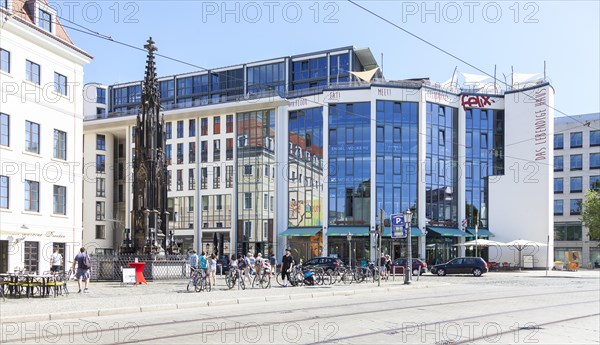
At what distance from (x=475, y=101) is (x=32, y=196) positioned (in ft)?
139

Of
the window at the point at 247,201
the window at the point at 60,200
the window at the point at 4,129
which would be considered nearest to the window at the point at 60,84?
the window at the point at 4,129

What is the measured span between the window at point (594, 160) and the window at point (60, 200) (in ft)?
218

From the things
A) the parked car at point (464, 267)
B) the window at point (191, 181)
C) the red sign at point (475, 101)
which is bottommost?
the parked car at point (464, 267)

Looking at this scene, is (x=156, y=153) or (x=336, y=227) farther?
(x=336, y=227)

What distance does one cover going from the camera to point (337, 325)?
13.3m

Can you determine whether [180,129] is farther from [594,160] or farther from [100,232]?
[594,160]

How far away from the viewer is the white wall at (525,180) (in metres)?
58.3

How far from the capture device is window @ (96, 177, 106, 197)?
7075cm

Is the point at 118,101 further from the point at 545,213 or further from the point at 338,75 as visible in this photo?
the point at 545,213

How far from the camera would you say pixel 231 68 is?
241 ft

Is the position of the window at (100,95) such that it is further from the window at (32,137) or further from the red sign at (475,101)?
the window at (32,137)

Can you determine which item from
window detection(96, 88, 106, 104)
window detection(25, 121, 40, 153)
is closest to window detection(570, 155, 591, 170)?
window detection(96, 88, 106, 104)

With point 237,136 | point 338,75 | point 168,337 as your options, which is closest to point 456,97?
point 338,75

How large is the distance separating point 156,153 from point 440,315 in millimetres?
19314
